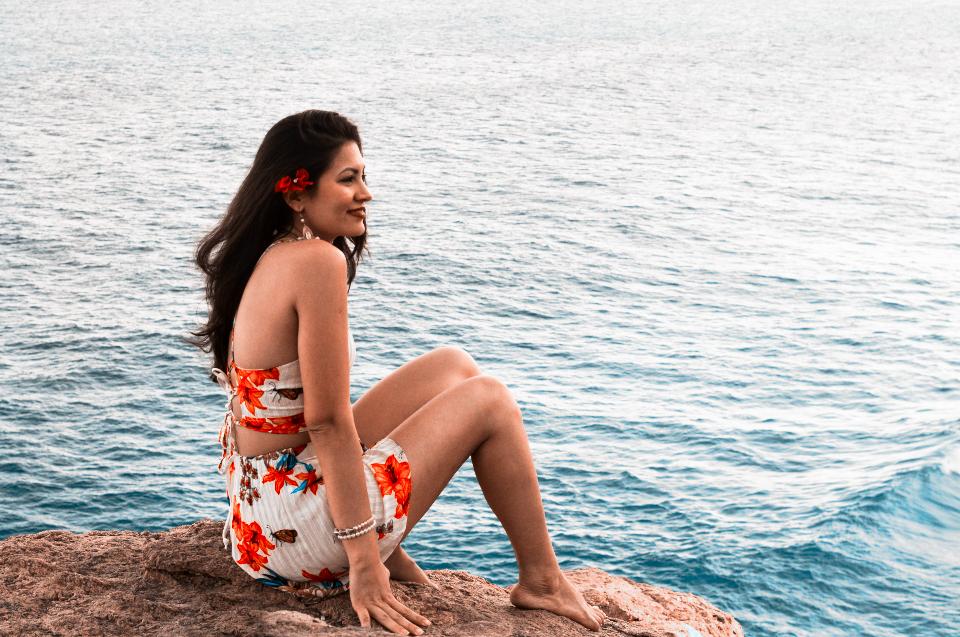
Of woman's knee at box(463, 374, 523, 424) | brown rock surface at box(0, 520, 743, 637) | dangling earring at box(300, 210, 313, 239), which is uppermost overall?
dangling earring at box(300, 210, 313, 239)

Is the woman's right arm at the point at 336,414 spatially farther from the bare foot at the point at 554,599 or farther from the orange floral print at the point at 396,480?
the bare foot at the point at 554,599

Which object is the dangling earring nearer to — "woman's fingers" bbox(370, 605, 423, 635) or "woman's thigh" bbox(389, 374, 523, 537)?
"woman's thigh" bbox(389, 374, 523, 537)

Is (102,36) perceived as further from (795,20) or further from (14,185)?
(795,20)

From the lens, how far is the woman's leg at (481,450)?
4379 mm

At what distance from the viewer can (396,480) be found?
4.32 metres

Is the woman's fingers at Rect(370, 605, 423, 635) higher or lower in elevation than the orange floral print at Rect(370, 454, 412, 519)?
lower

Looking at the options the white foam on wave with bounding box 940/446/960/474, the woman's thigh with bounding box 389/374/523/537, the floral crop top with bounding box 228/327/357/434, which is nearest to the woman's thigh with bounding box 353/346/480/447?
the woman's thigh with bounding box 389/374/523/537

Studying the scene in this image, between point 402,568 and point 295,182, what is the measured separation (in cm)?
176

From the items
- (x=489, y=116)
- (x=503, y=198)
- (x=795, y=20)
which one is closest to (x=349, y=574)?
(x=503, y=198)

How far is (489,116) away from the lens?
34.7 m

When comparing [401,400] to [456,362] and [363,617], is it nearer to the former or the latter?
[456,362]

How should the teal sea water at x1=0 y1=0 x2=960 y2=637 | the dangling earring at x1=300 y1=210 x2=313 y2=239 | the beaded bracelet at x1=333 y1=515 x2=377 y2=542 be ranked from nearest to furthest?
the beaded bracelet at x1=333 y1=515 x2=377 y2=542, the dangling earring at x1=300 y1=210 x2=313 y2=239, the teal sea water at x1=0 y1=0 x2=960 y2=637

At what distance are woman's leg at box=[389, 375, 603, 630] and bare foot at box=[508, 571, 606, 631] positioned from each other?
214 millimetres

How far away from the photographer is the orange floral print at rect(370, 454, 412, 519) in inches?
168
